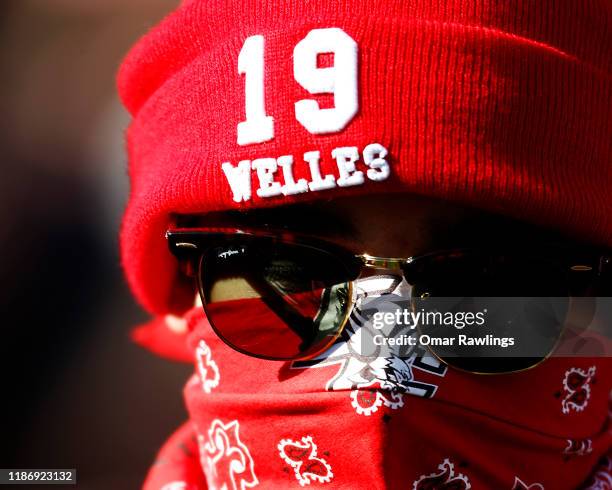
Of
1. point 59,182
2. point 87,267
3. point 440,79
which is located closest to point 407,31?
point 440,79

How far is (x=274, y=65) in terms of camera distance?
3.54 ft

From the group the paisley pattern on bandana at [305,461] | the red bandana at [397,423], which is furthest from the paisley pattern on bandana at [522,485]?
the paisley pattern on bandana at [305,461]

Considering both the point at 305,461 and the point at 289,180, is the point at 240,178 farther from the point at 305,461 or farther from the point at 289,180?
the point at 305,461

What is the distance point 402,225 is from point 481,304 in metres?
0.17

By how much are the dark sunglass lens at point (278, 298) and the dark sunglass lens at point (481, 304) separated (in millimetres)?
132

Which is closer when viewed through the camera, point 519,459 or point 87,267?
point 519,459

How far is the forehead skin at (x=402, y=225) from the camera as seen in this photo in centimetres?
114

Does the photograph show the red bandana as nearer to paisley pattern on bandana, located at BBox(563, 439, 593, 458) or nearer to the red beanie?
paisley pattern on bandana, located at BBox(563, 439, 593, 458)

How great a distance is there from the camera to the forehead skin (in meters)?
1.14

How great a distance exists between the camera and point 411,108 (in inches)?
41.4

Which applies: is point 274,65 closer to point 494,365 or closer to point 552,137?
point 552,137

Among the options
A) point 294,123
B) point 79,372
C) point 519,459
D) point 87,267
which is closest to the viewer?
point 294,123

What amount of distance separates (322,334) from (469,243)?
273mm

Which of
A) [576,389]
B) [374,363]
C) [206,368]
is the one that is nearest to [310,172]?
[374,363]
